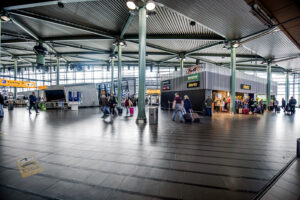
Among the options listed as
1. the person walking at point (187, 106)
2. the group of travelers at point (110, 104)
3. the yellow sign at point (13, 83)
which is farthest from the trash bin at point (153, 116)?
the yellow sign at point (13, 83)

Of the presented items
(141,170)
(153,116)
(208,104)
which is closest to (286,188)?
(141,170)

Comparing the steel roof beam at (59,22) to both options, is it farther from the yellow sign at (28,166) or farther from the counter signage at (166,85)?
the yellow sign at (28,166)

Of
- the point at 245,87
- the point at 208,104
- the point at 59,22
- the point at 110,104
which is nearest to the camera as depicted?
the point at 110,104

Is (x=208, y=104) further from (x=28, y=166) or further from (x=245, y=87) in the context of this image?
(x=245, y=87)

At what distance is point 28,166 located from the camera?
2.04 m

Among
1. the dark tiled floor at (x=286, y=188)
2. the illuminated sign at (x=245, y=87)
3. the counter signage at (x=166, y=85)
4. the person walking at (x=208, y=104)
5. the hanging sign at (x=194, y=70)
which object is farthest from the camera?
the counter signage at (x=166, y=85)

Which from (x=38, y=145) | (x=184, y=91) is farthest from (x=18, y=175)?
(x=184, y=91)

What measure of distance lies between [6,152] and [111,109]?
756cm

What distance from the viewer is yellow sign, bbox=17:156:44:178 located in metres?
1.87

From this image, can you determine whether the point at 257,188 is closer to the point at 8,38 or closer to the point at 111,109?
the point at 111,109

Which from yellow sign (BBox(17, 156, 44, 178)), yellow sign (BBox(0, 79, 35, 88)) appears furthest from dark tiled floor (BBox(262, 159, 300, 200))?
yellow sign (BBox(0, 79, 35, 88))

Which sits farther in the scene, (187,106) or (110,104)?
(110,104)

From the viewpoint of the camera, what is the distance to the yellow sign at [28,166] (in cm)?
187

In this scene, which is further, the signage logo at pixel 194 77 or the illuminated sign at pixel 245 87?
the illuminated sign at pixel 245 87
